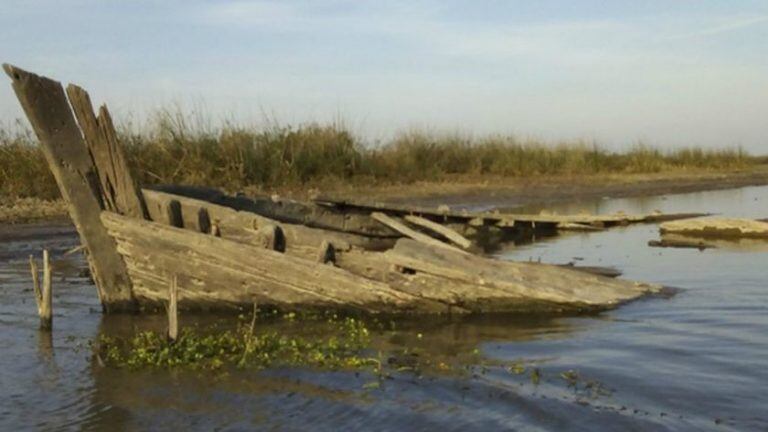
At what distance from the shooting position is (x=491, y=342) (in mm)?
6820

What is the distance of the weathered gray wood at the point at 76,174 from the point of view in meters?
7.84

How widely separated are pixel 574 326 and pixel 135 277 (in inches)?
153

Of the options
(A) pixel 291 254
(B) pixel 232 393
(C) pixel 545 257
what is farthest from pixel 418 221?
(B) pixel 232 393

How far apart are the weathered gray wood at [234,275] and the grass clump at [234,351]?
591 millimetres

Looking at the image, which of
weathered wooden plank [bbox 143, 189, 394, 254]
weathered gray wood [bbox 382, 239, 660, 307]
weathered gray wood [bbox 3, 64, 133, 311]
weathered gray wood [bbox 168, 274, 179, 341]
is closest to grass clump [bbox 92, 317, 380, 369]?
weathered gray wood [bbox 168, 274, 179, 341]

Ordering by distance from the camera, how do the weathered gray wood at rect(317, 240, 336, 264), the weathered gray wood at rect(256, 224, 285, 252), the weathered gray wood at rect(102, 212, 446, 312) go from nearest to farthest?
the weathered gray wood at rect(102, 212, 446, 312), the weathered gray wood at rect(317, 240, 336, 264), the weathered gray wood at rect(256, 224, 285, 252)

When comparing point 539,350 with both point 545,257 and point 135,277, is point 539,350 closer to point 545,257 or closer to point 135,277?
point 135,277

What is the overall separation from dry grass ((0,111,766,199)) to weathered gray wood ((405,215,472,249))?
848 cm

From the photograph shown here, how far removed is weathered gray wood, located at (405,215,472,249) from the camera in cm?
1051

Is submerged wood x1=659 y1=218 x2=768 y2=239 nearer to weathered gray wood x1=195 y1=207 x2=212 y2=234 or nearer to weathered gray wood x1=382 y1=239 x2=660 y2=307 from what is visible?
weathered gray wood x1=382 y1=239 x2=660 y2=307

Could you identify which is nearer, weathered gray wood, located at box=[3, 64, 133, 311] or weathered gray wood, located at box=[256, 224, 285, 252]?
weathered gray wood, located at box=[3, 64, 133, 311]

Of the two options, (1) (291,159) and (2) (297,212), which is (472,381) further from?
(1) (291,159)

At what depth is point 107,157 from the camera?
8.16m

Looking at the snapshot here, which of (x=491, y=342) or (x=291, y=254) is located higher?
(x=291, y=254)
